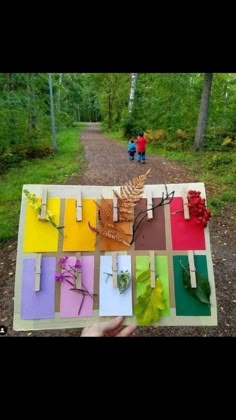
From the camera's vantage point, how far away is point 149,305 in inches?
45.0

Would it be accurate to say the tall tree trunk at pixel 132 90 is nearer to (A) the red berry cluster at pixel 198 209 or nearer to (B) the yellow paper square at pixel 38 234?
(A) the red berry cluster at pixel 198 209

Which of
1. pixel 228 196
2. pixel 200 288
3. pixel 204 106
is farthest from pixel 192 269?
pixel 204 106

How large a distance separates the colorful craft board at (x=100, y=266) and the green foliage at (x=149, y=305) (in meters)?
0.01

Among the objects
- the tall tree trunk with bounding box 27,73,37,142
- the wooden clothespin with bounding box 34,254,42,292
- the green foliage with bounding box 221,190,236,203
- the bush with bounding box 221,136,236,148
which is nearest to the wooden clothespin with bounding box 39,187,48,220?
the wooden clothespin with bounding box 34,254,42,292

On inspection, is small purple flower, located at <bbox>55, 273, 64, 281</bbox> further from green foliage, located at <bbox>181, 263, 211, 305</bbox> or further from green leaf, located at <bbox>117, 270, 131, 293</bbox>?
green foliage, located at <bbox>181, 263, 211, 305</bbox>

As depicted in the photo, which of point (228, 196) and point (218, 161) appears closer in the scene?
point (228, 196)

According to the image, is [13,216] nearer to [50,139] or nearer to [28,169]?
[28,169]

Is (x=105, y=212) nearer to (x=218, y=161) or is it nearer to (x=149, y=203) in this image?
(x=149, y=203)

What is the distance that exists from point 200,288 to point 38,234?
1.97 ft

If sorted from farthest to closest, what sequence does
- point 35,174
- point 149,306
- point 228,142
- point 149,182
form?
point 228,142
point 35,174
point 149,182
point 149,306

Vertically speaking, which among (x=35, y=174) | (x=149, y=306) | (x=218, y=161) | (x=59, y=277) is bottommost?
(x=149, y=306)

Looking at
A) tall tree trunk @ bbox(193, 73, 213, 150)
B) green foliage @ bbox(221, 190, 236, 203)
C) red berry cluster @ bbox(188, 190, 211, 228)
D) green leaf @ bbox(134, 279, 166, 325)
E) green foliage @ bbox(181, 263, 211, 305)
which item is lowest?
green leaf @ bbox(134, 279, 166, 325)

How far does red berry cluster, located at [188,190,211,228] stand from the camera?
116 centimetres
